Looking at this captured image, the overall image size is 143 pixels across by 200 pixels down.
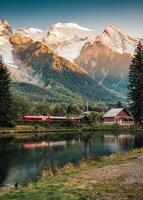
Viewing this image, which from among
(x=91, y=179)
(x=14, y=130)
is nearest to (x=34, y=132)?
(x=14, y=130)

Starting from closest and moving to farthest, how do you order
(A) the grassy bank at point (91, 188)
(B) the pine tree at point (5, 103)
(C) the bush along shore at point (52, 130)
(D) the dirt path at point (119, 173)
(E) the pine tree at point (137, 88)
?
(A) the grassy bank at point (91, 188) < (D) the dirt path at point (119, 173) < (E) the pine tree at point (137, 88) < (C) the bush along shore at point (52, 130) < (B) the pine tree at point (5, 103)

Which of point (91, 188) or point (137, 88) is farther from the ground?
point (137, 88)

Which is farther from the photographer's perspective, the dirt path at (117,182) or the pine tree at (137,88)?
the pine tree at (137,88)

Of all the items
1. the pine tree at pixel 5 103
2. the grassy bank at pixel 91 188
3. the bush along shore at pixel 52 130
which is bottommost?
the bush along shore at pixel 52 130

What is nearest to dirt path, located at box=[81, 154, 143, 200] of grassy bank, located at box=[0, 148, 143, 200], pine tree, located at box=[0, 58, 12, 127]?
grassy bank, located at box=[0, 148, 143, 200]

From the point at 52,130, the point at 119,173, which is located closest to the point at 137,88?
the point at 119,173

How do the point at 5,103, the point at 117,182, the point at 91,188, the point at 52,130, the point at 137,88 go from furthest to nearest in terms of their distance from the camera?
the point at 52,130 < the point at 5,103 < the point at 137,88 < the point at 117,182 < the point at 91,188

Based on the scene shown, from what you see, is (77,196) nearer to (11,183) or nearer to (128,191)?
(128,191)

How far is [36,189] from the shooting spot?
1042 inches

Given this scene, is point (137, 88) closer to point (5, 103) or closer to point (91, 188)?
point (5, 103)

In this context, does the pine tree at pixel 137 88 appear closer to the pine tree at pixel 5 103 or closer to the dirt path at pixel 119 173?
the dirt path at pixel 119 173

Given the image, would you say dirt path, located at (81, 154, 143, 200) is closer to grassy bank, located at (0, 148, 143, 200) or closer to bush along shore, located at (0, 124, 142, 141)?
grassy bank, located at (0, 148, 143, 200)

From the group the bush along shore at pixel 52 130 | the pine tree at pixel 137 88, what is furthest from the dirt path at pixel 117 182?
the bush along shore at pixel 52 130

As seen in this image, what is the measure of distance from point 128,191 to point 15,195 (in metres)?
6.75
